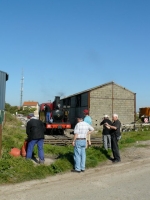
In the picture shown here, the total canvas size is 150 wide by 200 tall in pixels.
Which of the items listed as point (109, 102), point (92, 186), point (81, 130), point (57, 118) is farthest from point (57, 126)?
point (92, 186)

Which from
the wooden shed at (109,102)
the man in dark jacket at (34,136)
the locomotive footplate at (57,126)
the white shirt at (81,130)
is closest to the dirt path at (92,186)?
the white shirt at (81,130)

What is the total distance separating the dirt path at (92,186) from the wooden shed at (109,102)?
20.5 metres

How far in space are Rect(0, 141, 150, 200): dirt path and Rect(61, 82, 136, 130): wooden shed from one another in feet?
67.3

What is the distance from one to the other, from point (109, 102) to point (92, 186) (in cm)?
2383

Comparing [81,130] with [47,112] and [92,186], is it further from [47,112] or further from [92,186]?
[47,112]

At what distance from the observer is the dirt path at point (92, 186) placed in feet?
18.9

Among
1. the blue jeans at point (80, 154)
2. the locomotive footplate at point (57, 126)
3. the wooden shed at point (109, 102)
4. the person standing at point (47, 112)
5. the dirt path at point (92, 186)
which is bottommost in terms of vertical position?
the dirt path at point (92, 186)

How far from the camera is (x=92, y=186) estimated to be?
6605 mm

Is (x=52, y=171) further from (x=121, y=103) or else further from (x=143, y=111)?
(x=143, y=111)

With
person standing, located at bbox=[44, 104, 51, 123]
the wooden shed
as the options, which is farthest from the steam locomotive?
the wooden shed

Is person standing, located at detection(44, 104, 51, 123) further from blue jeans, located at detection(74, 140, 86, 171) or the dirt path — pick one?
blue jeans, located at detection(74, 140, 86, 171)

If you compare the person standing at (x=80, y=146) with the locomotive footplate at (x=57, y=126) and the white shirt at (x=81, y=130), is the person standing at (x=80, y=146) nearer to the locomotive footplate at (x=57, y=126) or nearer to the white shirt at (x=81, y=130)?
the white shirt at (x=81, y=130)

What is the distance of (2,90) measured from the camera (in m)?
21.6

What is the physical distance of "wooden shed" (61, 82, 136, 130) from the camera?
29.4m
